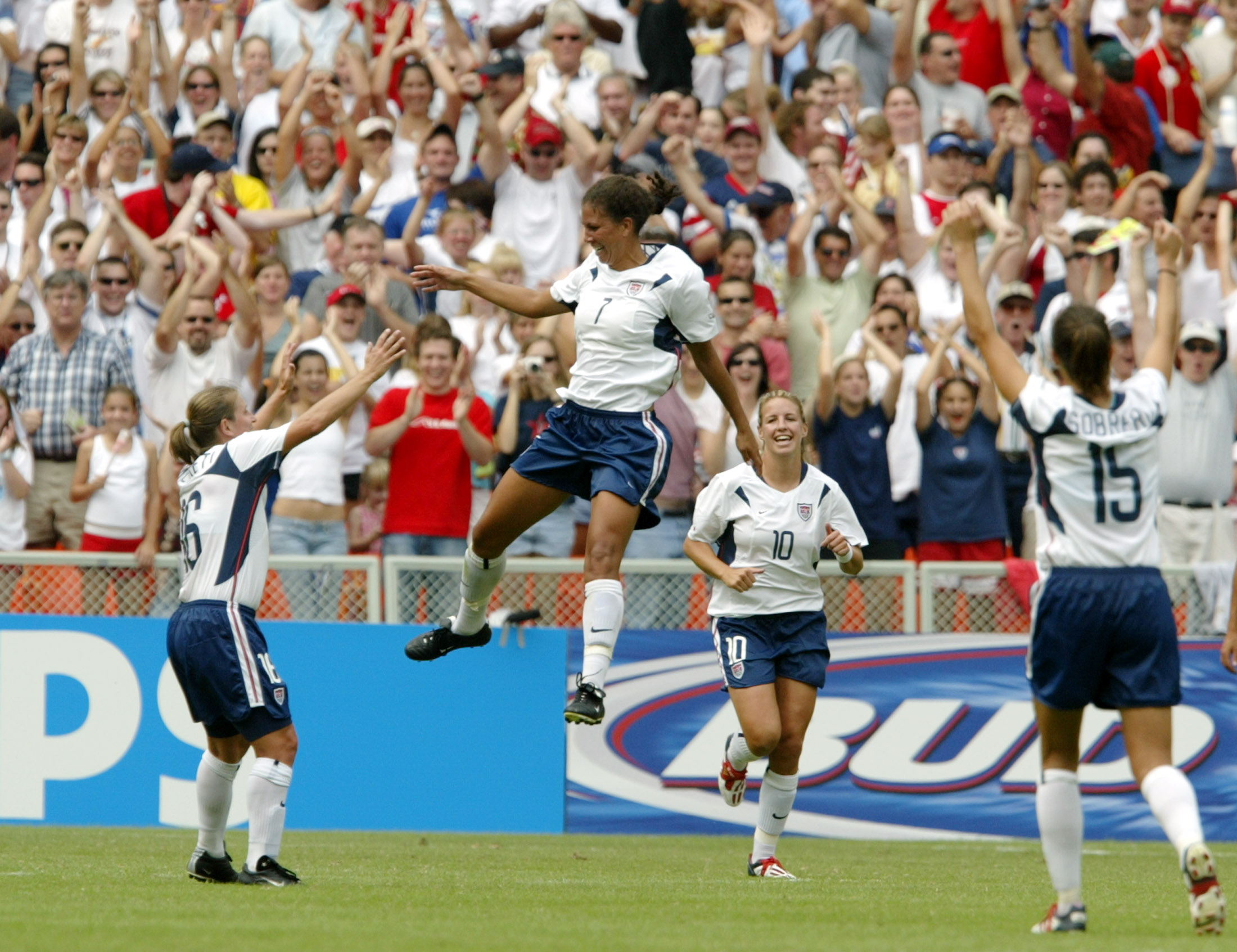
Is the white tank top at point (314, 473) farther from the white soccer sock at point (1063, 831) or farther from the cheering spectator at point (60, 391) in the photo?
the white soccer sock at point (1063, 831)

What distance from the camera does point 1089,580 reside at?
6078 mm

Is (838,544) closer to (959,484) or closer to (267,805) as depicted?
(267,805)

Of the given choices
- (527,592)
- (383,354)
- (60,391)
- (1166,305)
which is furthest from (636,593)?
(1166,305)

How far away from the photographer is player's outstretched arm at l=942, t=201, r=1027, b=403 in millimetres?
6203

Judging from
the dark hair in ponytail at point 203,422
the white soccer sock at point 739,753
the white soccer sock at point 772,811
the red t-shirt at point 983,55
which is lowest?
the white soccer sock at point 772,811

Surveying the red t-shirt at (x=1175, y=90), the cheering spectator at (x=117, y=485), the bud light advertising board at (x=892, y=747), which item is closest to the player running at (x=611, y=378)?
the bud light advertising board at (x=892, y=747)

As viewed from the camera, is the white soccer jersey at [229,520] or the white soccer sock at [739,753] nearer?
the white soccer jersey at [229,520]

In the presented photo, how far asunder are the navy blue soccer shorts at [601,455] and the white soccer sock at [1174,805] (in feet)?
9.94

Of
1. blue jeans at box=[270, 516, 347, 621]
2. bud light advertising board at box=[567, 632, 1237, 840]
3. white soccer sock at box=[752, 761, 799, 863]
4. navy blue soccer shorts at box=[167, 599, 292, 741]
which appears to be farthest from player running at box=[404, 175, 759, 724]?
bud light advertising board at box=[567, 632, 1237, 840]

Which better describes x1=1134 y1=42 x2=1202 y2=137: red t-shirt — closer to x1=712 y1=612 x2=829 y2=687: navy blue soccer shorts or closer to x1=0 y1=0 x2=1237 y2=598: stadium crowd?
x1=0 y1=0 x2=1237 y2=598: stadium crowd

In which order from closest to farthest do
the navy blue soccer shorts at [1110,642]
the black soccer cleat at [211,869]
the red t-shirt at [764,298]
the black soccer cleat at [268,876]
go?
1. the navy blue soccer shorts at [1110,642]
2. the black soccer cleat at [268,876]
3. the black soccer cleat at [211,869]
4. the red t-shirt at [764,298]

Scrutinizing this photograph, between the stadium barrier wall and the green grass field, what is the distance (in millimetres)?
719

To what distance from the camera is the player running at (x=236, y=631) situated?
7477 mm

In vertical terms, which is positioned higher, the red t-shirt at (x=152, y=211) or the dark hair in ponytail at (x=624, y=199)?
the dark hair in ponytail at (x=624, y=199)
